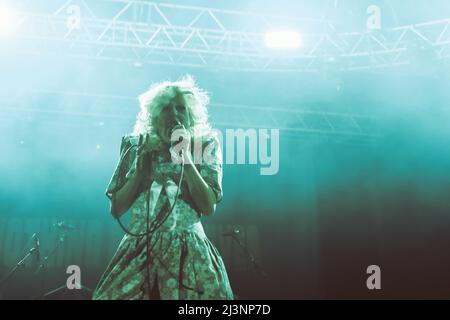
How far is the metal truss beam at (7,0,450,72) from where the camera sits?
16.6 feet

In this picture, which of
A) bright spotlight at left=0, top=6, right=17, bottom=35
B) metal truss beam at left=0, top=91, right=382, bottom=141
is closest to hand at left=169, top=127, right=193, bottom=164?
bright spotlight at left=0, top=6, right=17, bottom=35

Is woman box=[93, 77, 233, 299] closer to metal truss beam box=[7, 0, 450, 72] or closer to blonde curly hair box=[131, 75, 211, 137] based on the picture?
blonde curly hair box=[131, 75, 211, 137]

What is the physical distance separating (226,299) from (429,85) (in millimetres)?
5438

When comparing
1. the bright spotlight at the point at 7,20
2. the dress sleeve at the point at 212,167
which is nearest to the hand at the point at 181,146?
the dress sleeve at the point at 212,167

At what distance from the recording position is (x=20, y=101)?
6.14 m

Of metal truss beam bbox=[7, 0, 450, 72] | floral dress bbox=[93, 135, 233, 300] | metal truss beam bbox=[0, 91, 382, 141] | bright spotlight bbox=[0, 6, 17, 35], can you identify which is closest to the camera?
floral dress bbox=[93, 135, 233, 300]

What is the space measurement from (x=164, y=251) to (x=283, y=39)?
430 cm

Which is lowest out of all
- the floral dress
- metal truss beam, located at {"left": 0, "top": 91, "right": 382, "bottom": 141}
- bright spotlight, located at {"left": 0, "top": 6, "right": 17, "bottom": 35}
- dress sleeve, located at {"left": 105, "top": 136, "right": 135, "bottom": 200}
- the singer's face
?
the floral dress

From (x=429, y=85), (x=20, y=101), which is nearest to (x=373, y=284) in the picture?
(x=429, y=85)

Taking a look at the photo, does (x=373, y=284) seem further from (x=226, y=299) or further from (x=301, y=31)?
(x=226, y=299)

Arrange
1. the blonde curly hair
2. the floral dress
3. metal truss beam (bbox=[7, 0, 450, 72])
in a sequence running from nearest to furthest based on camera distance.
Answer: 1. the floral dress
2. the blonde curly hair
3. metal truss beam (bbox=[7, 0, 450, 72])

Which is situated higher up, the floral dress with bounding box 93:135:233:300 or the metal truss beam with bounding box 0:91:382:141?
the metal truss beam with bounding box 0:91:382:141

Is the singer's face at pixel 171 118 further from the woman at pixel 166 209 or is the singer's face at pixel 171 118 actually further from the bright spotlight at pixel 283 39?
the bright spotlight at pixel 283 39

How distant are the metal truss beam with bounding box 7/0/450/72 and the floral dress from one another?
3.77 meters
